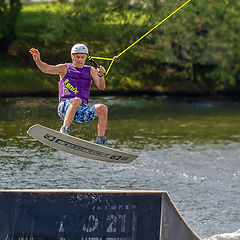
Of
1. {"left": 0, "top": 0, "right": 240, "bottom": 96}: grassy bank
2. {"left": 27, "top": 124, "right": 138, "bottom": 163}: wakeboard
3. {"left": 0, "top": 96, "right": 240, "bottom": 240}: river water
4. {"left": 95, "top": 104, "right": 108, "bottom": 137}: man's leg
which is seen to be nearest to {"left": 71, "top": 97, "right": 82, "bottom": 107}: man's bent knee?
{"left": 95, "top": 104, "right": 108, "bottom": 137}: man's leg

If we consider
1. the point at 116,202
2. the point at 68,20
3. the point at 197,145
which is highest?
the point at 68,20

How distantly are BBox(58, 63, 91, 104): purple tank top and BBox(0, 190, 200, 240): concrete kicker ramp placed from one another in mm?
4178

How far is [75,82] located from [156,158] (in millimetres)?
9186

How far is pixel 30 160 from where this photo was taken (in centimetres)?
2198

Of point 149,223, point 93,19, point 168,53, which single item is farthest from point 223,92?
point 149,223

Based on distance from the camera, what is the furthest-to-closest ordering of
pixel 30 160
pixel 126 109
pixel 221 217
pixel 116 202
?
1. pixel 126 109
2. pixel 30 160
3. pixel 221 217
4. pixel 116 202

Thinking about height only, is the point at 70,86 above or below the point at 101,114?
above

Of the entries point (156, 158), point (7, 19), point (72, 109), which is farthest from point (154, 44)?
point (72, 109)

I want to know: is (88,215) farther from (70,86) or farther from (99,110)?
(70,86)

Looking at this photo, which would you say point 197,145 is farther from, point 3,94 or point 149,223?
point 149,223

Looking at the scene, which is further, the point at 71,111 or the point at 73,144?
the point at 73,144

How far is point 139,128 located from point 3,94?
9.15 m

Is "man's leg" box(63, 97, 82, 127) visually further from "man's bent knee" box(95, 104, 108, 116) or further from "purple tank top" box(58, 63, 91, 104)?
"man's bent knee" box(95, 104, 108, 116)

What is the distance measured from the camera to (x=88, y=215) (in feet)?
34.0
